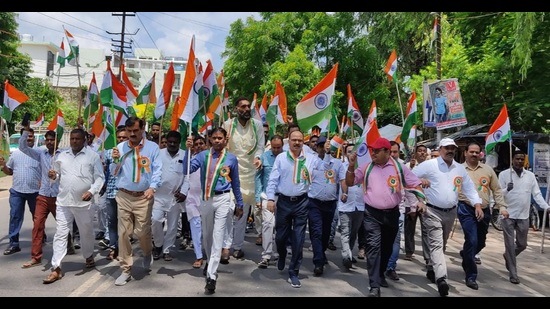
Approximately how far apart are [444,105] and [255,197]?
18.0 ft

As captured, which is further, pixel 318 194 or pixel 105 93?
pixel 105 93

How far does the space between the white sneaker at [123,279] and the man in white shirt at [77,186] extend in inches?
27.6

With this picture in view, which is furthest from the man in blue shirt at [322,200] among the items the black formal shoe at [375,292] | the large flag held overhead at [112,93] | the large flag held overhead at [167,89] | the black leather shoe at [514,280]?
the large flag held overhead at [112,93]

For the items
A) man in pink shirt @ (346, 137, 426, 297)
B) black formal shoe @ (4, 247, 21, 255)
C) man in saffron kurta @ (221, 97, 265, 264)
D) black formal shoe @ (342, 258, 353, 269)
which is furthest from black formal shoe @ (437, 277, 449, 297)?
black formal shoe @ (4, 247, 21, 255)

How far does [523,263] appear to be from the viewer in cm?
820

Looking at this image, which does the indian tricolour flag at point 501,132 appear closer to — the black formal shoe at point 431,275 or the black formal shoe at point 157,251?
the black formal shoe at point 431,275

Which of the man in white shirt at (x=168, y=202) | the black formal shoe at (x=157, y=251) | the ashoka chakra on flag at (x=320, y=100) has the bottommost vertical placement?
the black formal shoe at (x=157, y=251)

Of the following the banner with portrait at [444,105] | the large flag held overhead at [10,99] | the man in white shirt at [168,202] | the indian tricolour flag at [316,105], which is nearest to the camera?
the man in white shirt at [168,202]

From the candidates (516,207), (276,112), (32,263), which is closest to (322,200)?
(516,207)

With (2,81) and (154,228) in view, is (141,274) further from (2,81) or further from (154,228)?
(2,81)

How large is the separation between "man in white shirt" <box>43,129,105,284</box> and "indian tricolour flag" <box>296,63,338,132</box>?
2977 mm

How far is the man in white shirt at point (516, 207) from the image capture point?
6785 mm
